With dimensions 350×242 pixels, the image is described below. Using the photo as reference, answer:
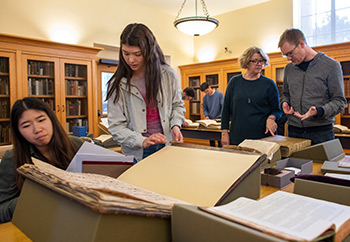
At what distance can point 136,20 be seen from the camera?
632cm

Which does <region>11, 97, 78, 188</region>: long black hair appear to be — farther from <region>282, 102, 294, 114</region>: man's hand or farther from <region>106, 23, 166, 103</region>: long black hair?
<region>282, 102, 294, 114</region>: man's hand

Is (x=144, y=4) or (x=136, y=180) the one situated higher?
(x=144, y=4)

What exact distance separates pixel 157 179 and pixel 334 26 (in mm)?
6072

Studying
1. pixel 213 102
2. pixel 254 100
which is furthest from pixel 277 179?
pixel 213 102

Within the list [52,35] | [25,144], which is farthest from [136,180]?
[52,35]

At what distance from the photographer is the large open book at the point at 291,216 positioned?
1.28 feet

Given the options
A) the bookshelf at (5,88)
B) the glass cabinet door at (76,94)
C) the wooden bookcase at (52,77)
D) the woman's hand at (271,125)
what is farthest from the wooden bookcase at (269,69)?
the bookshelf at (5,88)

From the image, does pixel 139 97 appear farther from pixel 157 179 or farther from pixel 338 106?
pixel 338 106

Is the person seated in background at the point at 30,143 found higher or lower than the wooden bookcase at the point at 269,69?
lower

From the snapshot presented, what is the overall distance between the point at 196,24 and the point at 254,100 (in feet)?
9.04

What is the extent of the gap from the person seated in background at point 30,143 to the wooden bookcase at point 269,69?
4.59 meters

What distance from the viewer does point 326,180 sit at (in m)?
0.72

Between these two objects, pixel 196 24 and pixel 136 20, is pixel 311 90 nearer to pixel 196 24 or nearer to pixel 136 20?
pixel 196 24

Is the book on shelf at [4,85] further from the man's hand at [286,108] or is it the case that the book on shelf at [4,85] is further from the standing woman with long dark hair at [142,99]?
the man's hand at [286,108]
